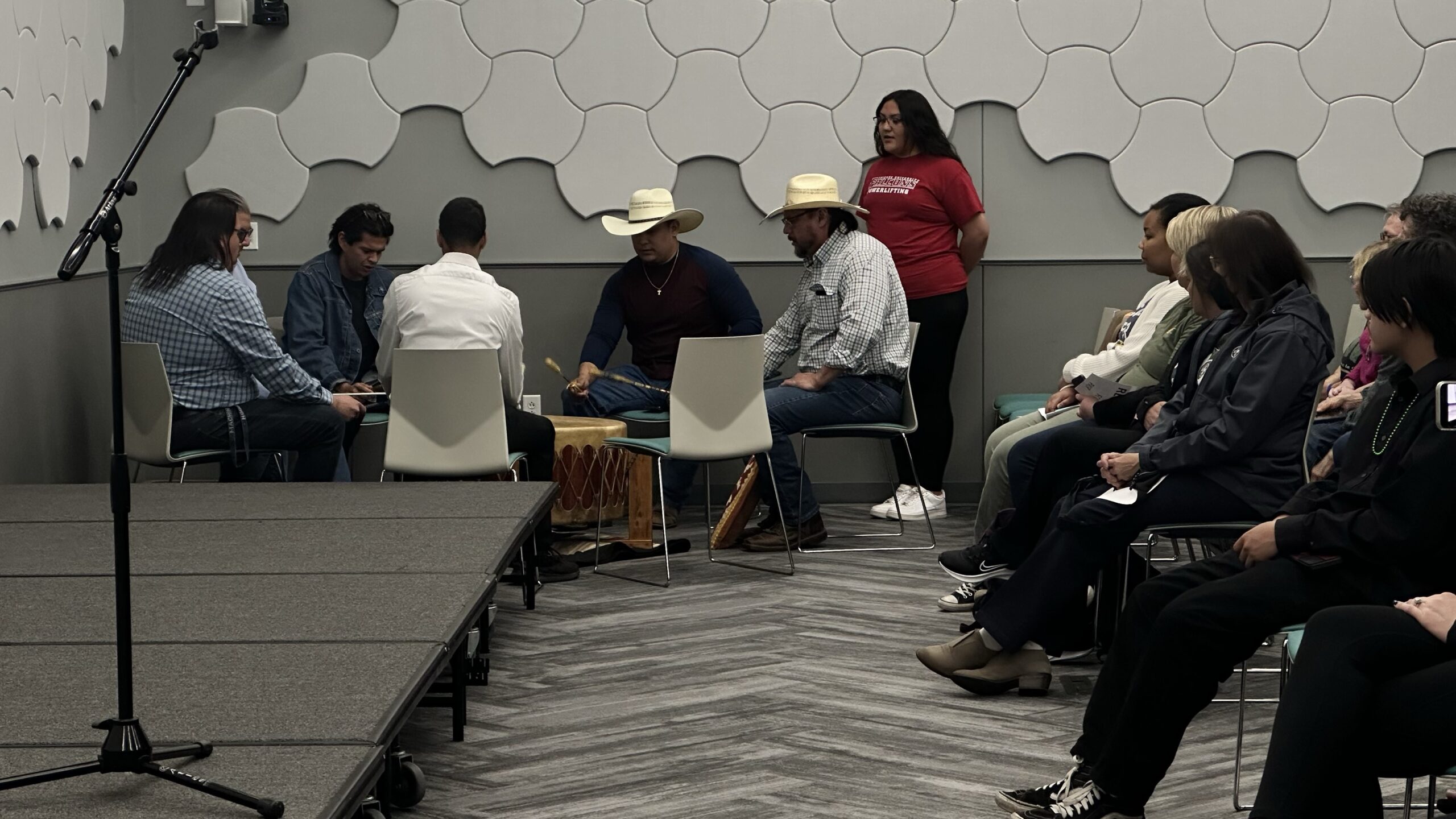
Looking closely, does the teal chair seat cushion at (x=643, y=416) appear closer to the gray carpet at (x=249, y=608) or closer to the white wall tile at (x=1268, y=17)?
the gray carpet at (x=249, y=608)

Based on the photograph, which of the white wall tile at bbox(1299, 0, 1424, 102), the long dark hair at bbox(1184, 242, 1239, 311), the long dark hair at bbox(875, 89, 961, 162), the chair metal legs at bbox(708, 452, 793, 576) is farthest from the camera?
the white wall tile at bbox(1299, 0, 1424, 102)

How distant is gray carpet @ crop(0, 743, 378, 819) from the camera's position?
6.56ft

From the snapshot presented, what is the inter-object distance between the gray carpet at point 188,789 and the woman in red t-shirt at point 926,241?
4336 mm

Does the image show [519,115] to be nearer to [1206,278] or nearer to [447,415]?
[447,415]

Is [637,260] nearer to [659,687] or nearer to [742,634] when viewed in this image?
[742,634]

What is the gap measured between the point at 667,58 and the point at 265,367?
98.3 inches

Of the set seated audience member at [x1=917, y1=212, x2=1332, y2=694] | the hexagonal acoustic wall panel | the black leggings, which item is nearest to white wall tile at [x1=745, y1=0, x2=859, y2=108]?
the hexagonal acoustic wall panel

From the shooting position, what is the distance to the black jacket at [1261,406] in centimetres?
354

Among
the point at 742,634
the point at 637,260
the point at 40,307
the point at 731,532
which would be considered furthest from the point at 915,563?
the point at 40,307

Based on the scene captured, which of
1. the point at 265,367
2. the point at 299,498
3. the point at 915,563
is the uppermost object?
the point at 265,367

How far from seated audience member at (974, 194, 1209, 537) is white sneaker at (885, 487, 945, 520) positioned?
4.06 ft

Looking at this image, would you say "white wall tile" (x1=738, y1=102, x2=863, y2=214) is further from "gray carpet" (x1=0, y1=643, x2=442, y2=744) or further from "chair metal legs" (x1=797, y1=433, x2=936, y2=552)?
"gray carpet" (x1=0, y1=643, x2=442, y2=744)

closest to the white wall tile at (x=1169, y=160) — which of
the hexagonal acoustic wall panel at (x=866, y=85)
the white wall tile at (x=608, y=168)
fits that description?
the hexagonal acoustic wall panel at (x=866, y=85)

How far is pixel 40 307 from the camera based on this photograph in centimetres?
551
